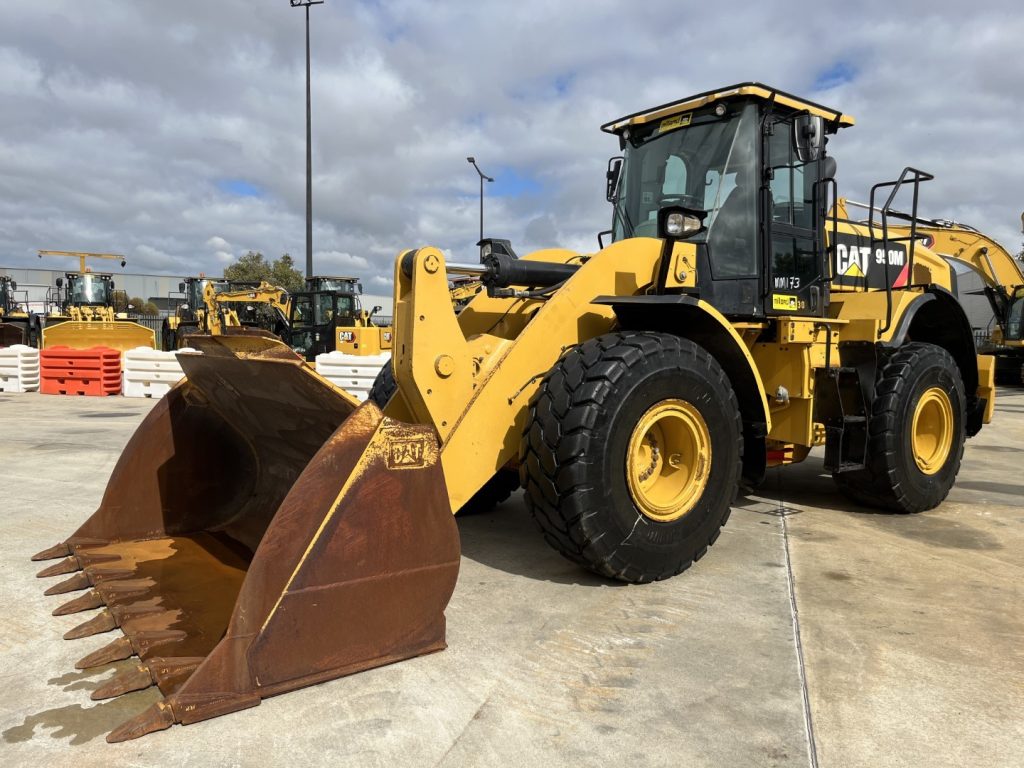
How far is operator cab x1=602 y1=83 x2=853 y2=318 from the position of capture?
4695mm

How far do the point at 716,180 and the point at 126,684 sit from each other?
4.15 meters

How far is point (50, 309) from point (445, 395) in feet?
91.8

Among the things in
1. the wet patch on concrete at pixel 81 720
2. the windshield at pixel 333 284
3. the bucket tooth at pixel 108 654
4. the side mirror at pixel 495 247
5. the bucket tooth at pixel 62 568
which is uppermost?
the windshield at pixel 333 284

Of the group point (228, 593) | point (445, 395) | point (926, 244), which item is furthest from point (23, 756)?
point (926, 244)

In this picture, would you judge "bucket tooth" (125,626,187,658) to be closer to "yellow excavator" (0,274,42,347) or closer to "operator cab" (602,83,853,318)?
"operator cab" (602,83,853,318)

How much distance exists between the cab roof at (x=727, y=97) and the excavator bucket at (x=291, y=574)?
10.5 ft

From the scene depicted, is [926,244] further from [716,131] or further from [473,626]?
[473,626]

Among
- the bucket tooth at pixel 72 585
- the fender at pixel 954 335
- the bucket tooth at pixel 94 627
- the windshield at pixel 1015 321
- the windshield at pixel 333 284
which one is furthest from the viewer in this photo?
the windshield at pixel 333 284

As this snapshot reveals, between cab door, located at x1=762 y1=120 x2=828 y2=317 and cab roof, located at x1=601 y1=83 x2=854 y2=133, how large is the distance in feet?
0.64

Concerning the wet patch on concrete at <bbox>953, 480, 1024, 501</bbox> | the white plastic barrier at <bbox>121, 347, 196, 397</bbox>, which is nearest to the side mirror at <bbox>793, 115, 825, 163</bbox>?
the wet patch on concrete at <bbox>953, 480, 1024, 501</bbox>

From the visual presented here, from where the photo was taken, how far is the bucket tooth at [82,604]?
3.26m

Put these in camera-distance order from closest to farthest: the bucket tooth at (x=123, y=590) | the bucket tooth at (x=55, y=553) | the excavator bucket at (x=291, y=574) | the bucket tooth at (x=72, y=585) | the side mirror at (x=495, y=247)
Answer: the excavator bucket at (x=291, y=574), the bucket tooth at (x=123, y=590), the bucket tooth at (x=72, y=585), the bucket tooth at (x=55, y=553), the side mirror at (x=495, y=247)

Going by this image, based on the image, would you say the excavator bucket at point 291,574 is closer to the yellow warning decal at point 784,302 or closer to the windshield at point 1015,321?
the yellow warning decal at point 784,302

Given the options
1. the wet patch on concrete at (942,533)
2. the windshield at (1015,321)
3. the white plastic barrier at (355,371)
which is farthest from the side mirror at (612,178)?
the windshield at (1015,321)
